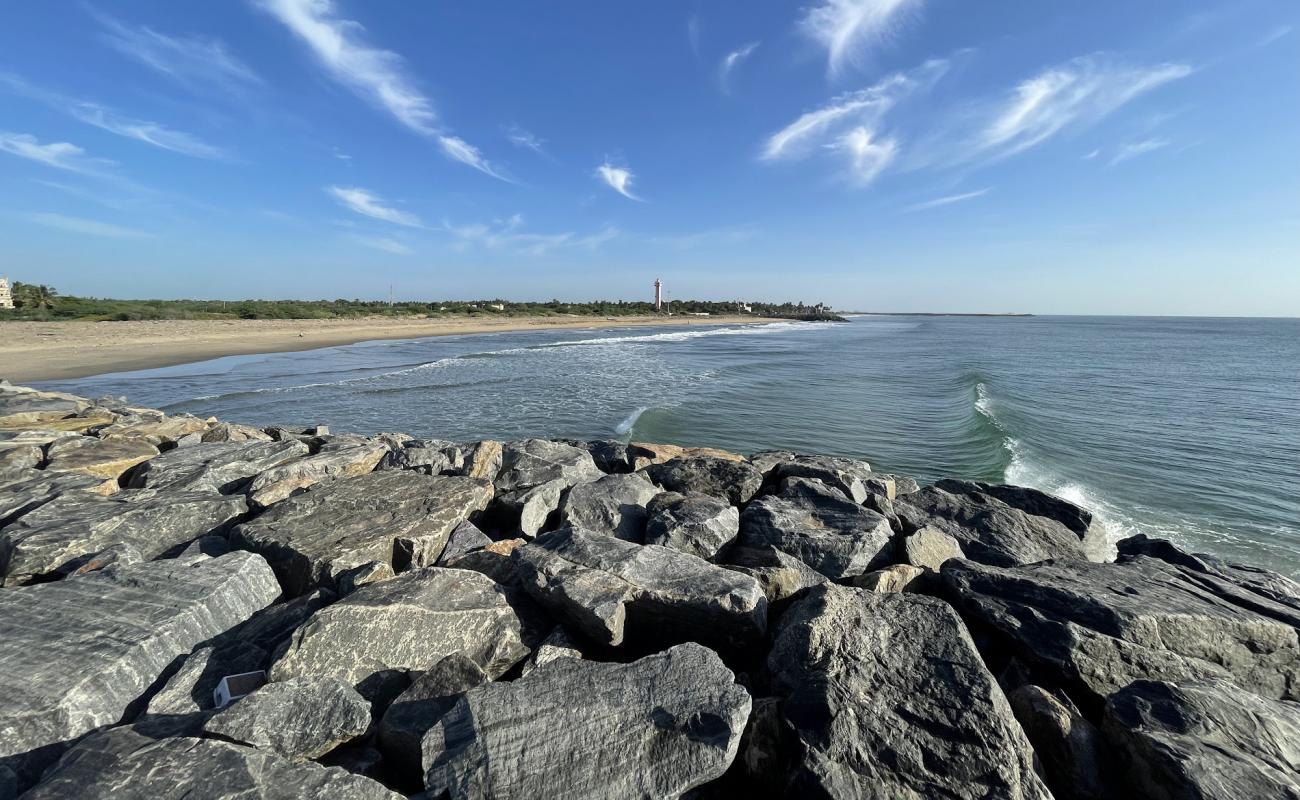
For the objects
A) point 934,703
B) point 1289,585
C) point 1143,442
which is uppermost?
point 934,703

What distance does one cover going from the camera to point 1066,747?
2686 mm

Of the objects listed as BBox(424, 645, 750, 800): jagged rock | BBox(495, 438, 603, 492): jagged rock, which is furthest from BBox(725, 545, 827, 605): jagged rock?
BBox(495, 438, 603, 492): jagged rock

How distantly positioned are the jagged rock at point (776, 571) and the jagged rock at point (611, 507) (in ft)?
3.32

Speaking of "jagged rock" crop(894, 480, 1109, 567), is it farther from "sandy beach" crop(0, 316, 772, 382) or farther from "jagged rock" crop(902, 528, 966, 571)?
"sandy beach" crop(0, 316, 772, 382)

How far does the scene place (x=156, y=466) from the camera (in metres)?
6.29

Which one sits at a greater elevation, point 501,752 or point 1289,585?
point 501,752

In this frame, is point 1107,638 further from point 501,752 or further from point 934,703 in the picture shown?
point 501,752

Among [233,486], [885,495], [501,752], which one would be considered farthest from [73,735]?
[885,495]

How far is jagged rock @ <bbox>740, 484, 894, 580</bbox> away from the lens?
4.80 meters

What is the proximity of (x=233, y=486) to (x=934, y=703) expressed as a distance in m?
7.02

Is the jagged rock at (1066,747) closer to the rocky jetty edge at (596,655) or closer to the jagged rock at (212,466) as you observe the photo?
the rocky jetty edge at (596,655)

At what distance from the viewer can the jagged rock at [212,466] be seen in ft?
19.7

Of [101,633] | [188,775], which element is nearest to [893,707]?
[188,775]

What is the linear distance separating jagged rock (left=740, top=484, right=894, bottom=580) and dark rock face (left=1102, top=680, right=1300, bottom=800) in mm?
2026
